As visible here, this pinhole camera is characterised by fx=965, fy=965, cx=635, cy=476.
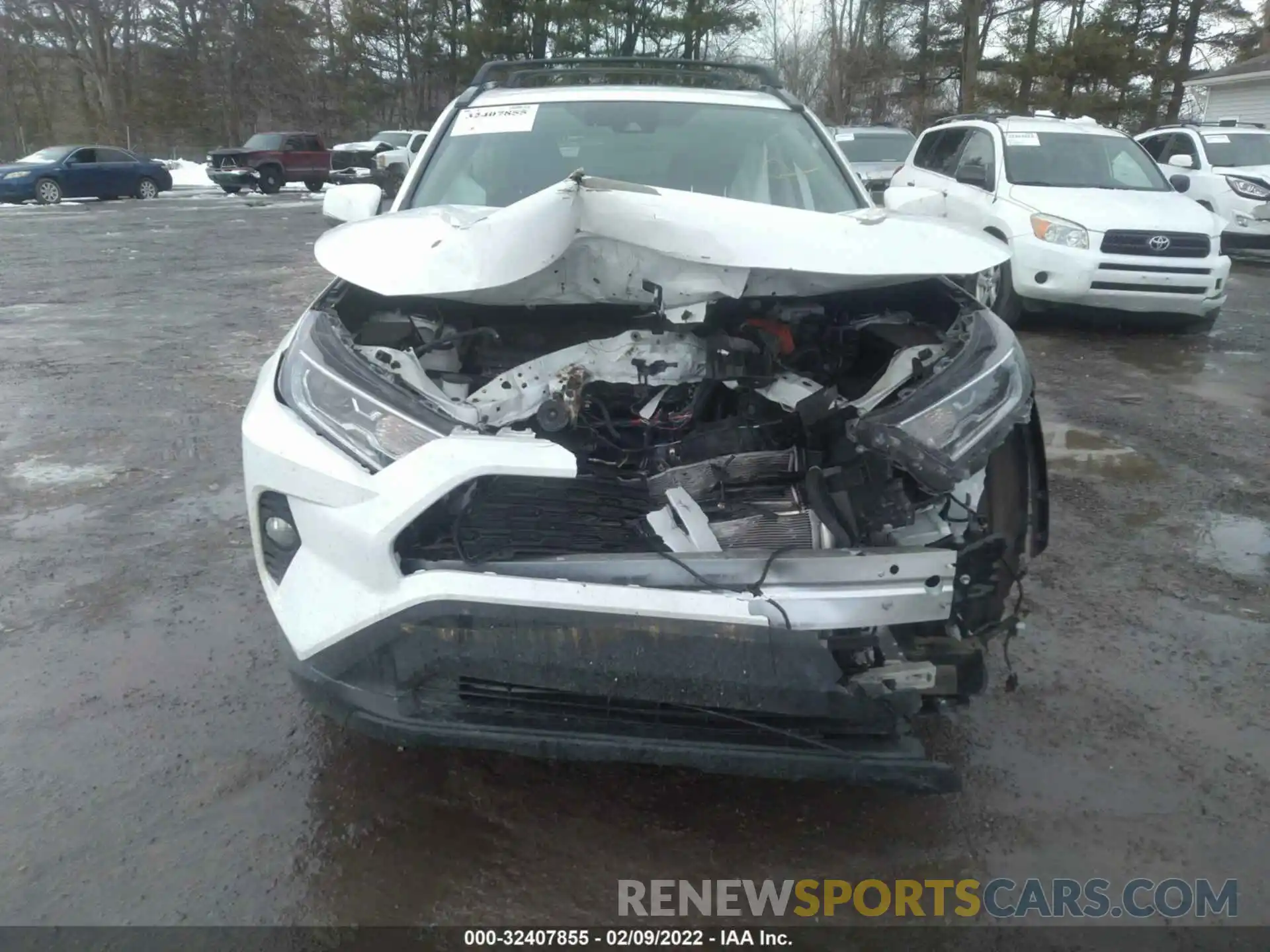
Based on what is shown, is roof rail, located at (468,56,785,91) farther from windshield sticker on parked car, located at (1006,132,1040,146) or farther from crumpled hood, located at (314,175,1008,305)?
windshield sticker on parked car, located at (1006,132,1040,146)

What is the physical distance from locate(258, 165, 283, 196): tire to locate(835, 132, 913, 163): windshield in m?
18.4

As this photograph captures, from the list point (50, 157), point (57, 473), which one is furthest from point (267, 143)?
point (57, 473)

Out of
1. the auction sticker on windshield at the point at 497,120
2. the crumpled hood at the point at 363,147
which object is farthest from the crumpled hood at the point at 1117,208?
the crumpled hood at the point at 363,147

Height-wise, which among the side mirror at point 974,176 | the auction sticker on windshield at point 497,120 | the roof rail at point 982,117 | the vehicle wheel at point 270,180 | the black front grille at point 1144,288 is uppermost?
the auction sticker on windshield at point 497,120

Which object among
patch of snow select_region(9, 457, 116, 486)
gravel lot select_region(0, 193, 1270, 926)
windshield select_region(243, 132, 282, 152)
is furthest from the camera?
windshield select_region(243, 132, 282, 152)

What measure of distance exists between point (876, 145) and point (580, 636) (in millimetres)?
14669

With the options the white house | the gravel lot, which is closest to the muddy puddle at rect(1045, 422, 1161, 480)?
the gravel lot

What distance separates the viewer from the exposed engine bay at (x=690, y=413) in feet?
7.66

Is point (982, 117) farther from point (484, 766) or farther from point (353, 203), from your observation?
point (484, 766)

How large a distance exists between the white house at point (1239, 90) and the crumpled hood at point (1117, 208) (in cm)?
2250

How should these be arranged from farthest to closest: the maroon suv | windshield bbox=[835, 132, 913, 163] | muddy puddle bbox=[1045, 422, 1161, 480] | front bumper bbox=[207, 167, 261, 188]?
the maroon suv → front bumper bbox=[207, 167, 261, 188] → windshield bbox=[835, 132, 913, 163] → muddy puddle bbox=[1045, 422, 1161, 480]

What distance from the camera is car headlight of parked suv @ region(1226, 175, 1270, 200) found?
12.6 metres

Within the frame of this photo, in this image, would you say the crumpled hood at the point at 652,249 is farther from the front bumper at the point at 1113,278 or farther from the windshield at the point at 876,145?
the windshield at the point at 876,145

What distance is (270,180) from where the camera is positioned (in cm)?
2741
